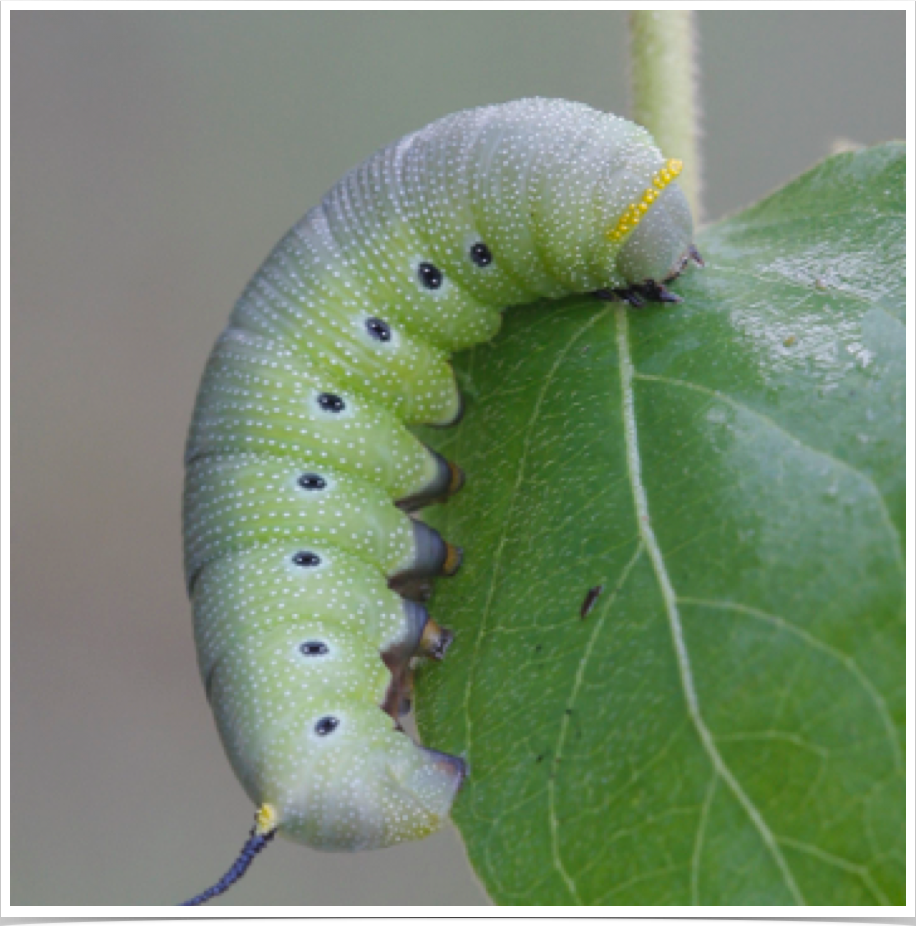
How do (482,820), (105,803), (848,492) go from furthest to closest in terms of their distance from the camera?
(105,803) → (482,820) → (848,492)

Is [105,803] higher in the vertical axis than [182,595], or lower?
lower

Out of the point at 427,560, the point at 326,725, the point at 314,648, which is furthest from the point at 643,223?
the point at 326,725

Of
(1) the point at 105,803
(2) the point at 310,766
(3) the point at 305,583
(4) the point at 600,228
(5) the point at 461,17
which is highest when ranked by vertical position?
(5) the point at 461,17

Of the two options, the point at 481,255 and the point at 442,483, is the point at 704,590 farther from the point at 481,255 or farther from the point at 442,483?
the point at 481,255

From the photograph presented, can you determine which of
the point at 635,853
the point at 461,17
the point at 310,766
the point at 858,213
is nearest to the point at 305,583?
the point at 310,766

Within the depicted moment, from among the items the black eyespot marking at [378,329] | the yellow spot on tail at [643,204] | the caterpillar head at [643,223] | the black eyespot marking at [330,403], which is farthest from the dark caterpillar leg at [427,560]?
the yellow spot on tail at [643,204]

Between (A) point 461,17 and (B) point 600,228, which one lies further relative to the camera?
A: (A) point 461,17

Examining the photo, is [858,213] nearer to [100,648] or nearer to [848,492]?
[848,492]

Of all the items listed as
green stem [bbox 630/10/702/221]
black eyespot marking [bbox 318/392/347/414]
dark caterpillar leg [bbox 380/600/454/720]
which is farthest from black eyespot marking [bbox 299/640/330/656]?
green stem [bbox 630/10/702/221]
